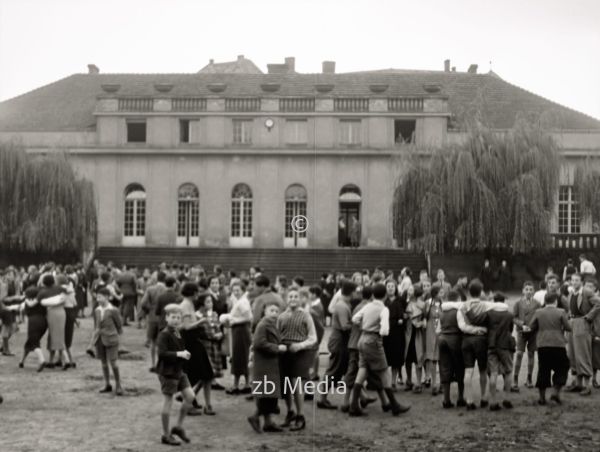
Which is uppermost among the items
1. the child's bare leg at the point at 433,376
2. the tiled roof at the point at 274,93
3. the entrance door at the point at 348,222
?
the tiled roof at the point at 274,93

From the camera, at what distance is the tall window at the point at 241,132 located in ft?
140

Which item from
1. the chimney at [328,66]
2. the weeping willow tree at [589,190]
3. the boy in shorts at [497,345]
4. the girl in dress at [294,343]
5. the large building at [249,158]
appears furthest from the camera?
the chimney at [328,66]

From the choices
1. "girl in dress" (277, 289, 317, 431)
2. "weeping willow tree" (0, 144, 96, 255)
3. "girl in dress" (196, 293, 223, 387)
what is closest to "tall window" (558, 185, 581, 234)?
"weeping willow tree" (0, 144, 96, 255)

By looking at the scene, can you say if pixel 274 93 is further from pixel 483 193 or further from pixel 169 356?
pixel 169 356

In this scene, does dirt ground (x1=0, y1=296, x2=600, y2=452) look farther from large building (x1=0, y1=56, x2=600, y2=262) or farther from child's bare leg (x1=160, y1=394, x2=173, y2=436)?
large building (x1=0, y1=56, x2=600, y2=262)

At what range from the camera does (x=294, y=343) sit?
11172 millimetres

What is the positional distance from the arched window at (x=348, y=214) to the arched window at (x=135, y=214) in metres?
9.43

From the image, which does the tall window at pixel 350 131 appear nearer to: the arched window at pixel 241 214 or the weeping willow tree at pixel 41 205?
the arched window at pixel 241 214

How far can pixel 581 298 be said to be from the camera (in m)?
14.4

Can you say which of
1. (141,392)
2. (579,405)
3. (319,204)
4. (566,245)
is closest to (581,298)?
(579,405)

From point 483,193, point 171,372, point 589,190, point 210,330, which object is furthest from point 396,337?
point 589,190

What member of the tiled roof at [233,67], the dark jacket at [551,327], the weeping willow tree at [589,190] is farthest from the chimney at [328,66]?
the dark jacket at [551,327]

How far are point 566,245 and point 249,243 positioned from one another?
47.9ft

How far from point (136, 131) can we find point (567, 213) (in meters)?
20.7
